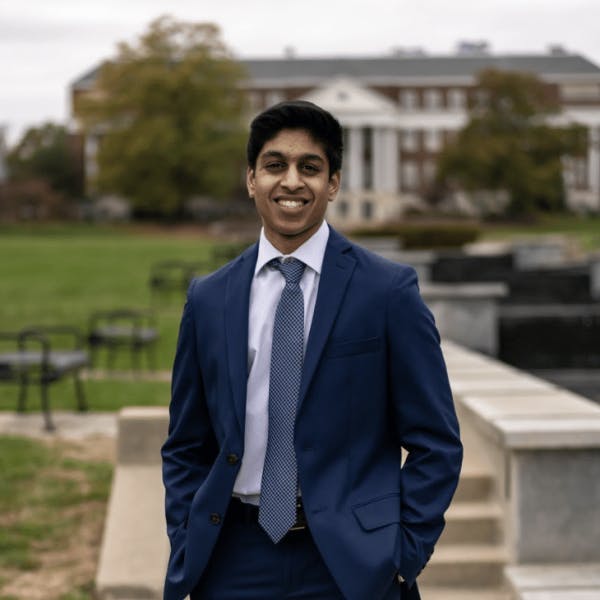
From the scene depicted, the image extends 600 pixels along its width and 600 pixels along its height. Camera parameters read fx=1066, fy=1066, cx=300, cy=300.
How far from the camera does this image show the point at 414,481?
98.1 inches

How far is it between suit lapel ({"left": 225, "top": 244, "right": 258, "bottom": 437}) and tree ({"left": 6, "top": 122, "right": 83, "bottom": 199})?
264ft

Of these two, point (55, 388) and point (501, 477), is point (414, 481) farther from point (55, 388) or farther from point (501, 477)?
point (55, 388)

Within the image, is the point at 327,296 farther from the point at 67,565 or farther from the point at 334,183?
the point at 67,565

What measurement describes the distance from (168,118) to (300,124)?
6511 cm

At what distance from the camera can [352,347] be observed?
2.51 m

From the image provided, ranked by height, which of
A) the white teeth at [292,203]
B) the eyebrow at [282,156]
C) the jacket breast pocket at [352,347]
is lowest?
the jacket breast pocket at [352,347]

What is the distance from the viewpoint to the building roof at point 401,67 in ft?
320

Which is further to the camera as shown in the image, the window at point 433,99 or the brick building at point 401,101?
the window at point 433,99

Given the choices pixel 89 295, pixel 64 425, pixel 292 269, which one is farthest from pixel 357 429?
pixel 89 295

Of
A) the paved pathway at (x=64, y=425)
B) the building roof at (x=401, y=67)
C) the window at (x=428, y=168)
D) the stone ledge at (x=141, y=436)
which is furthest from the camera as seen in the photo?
the window at (x=428, y=168)

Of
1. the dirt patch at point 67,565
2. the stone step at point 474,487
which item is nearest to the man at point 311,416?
the stone step at point 474,487

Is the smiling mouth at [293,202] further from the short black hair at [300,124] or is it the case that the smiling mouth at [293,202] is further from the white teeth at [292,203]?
the short black hair at [300,124]

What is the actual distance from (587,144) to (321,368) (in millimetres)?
70445

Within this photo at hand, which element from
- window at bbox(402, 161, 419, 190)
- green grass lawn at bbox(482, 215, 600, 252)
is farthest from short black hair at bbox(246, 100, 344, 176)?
window at bbox(402, 161, 419, 190)
